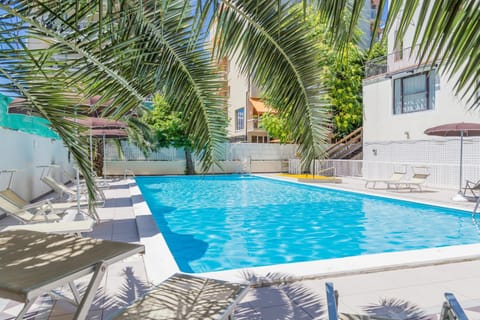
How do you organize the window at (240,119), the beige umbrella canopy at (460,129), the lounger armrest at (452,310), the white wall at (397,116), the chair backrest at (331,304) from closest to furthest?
the lounger armrest at (452,310) < the chair backrest at (331,304) < the beige umbrella canopy at (460,129) < the white wall at (397,116) < the window at (240,119)

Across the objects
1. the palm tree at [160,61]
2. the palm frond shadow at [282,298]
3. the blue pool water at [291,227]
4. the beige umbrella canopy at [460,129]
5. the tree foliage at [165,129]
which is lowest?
the blue pool water at [291,227]

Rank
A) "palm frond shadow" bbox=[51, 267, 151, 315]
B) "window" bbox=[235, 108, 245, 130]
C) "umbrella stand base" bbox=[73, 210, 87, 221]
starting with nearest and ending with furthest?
1. "palm frond shadow" bbox=[51, 267, 151, 315]
2. "umbrella stand base" bbox=[73, 210, 87, 221]
3. "window" bbox=[235, 108, 245, 130]

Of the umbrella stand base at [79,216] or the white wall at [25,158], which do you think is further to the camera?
the white wall at [25,158]

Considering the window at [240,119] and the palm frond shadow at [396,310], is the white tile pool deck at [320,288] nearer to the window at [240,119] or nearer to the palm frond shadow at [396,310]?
the palm frond shadow at [396,310]

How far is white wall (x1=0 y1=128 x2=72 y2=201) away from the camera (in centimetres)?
1049

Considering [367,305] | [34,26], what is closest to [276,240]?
[367,305]

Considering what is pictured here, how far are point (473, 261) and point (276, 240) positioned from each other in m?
4.19

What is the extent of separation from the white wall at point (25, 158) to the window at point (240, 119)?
21706 millimetres

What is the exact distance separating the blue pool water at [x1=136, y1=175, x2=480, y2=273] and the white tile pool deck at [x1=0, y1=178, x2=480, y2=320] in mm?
1888

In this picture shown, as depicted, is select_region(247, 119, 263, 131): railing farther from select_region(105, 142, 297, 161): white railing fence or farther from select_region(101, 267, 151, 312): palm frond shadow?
select_region(101, 267, 151, 312): palm frond shadow

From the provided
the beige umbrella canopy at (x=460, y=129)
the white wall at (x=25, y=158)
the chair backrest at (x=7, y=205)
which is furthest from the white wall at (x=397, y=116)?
the chair backrest at (x=7, y=205)

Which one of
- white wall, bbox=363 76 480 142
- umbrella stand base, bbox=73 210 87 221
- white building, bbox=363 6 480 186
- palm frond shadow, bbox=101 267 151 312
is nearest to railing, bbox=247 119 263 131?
white wall, bbox=363 76 480 142

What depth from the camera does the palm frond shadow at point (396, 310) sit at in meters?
3.66

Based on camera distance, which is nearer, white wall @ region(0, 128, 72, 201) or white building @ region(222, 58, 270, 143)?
white wall @ region(0, 128, 72, 201)
